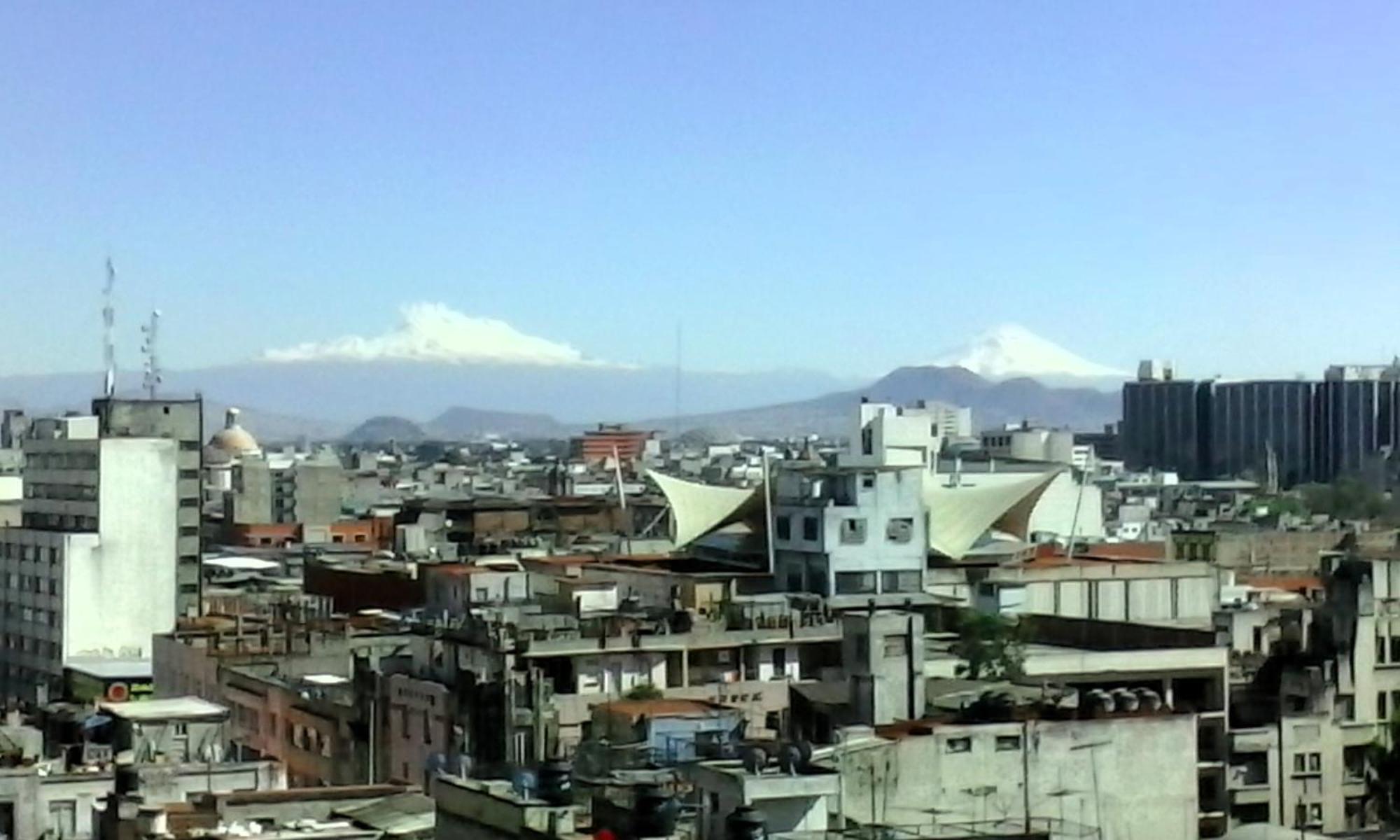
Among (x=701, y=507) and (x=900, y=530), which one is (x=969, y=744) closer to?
(x=900, y=530)

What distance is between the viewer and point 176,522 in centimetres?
6938

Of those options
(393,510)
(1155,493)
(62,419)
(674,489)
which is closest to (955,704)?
(674,489)

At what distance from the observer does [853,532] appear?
57594 millimetres

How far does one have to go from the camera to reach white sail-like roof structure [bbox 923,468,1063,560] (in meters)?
66.6

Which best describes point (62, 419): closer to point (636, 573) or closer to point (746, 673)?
point (636, 573)

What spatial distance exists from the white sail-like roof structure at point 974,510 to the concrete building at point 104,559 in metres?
20.7

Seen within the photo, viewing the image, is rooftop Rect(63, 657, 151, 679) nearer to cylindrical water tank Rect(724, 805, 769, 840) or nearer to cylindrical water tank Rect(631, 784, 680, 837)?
cylindrical water tank Rect(631, 784, 680, 837)

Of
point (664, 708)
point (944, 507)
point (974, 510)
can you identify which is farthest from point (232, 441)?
point (664, 708)

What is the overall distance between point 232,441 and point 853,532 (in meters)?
117

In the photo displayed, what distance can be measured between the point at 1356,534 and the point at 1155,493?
174ft

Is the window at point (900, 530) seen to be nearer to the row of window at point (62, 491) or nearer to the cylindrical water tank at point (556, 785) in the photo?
the row of window at point (62, 491)

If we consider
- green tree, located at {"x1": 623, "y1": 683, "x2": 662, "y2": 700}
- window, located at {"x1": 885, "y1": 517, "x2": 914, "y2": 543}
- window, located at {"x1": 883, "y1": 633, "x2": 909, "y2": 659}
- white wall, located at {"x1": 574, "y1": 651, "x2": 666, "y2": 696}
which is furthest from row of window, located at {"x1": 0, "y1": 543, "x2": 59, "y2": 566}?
window, located at {"x1": 883, "y1": 633, "x2": 909, "y2": 659}

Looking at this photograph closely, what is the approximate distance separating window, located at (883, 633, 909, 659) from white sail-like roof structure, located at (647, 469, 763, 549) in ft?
96.7

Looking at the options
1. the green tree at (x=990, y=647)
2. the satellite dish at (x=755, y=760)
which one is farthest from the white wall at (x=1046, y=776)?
the green tree at (x=990, y=647)
